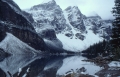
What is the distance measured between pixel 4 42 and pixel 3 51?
23190 millimetres

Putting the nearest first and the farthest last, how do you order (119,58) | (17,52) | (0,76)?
(0,76) → (119,58) → (17,52)

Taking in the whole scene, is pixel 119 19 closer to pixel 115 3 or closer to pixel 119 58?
pixel 115 3

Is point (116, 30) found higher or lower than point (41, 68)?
higher

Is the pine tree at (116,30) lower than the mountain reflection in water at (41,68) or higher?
higher

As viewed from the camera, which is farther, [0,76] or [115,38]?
[115,38]

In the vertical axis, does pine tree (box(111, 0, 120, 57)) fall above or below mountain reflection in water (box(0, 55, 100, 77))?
above

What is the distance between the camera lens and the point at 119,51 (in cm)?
4469

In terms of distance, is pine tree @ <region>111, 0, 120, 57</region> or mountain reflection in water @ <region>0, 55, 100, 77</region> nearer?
mountain reflection in water @ <region>0, 55, 100, 77</region>

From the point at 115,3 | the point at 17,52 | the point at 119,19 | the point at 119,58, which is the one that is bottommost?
the point at 17,52

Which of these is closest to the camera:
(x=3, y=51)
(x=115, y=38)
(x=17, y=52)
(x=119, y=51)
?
(x=119, y=51)

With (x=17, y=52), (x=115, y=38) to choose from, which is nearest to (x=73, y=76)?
(x=115, y=38)

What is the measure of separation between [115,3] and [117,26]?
5306 mm

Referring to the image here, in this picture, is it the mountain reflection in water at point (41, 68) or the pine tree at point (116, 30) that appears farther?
the pine tree at point (116, 30)

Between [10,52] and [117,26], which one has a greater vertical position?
[117,26]
